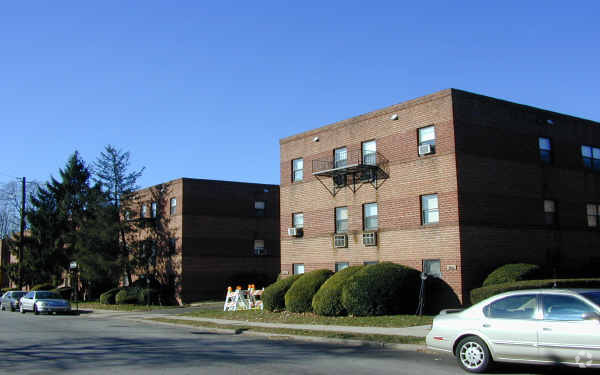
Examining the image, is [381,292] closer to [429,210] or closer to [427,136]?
[429,210]

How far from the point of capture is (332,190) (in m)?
28.8

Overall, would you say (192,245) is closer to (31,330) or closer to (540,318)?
(31,330)

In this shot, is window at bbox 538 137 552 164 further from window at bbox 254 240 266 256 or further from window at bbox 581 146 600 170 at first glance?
window at bbox 254 240 266 256

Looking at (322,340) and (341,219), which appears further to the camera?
(341,219)

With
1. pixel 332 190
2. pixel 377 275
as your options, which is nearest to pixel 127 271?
pixel 332 190

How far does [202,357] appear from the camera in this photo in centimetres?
1270

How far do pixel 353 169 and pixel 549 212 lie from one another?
9055 millimetres

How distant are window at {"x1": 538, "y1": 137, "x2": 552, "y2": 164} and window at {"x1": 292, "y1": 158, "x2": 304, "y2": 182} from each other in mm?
11734

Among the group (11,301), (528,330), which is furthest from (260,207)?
(528,330)

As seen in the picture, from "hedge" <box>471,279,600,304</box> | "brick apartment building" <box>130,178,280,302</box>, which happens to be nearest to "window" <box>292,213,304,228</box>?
"hedge" <box>471,279,600,304</box>

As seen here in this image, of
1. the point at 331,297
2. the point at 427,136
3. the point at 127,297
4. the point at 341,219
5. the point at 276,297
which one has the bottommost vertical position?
the point at 127,297

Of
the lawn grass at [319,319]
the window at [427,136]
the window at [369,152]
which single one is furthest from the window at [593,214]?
the lawn grass at [319,319]

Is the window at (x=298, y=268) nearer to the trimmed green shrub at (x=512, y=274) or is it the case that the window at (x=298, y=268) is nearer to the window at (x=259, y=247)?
the trimmed green shrub at (x=512, y=274)

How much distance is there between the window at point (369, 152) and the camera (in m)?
26.9
